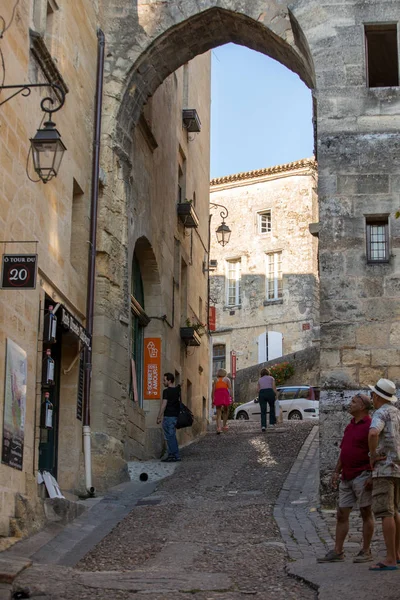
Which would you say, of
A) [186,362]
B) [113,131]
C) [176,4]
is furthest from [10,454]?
[186,362]

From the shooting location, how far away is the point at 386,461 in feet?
25.0

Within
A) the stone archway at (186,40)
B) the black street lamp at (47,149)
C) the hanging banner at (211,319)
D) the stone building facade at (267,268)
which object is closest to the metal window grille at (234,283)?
the stone building facade at (267,268)

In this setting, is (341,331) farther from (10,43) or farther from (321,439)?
(10,43)

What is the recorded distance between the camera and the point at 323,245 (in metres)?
12.6

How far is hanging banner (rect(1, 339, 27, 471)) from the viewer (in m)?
9.09

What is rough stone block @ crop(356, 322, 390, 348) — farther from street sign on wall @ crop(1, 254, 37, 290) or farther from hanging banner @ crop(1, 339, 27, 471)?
street sign on wall @ crop(1, 254, 37, 290)

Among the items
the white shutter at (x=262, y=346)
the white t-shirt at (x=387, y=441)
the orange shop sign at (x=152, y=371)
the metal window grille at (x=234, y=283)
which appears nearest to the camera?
the white t-shirt at (x=387, y=441)

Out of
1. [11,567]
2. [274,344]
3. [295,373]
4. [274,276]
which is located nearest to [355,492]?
[11,567]

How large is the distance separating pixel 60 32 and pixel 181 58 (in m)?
3.89

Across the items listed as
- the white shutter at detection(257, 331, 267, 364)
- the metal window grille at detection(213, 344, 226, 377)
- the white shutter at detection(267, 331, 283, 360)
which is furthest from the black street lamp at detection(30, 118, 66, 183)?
the metal window grille at detection(213, 344, 226, 377)

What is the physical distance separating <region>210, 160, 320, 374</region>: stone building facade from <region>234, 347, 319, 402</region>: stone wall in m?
4.34

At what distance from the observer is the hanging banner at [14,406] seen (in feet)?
29.8

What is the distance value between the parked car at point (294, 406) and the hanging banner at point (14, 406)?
734 inches

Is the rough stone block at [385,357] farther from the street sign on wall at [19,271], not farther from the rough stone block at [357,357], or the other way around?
the street sign on wall at [19,271]
